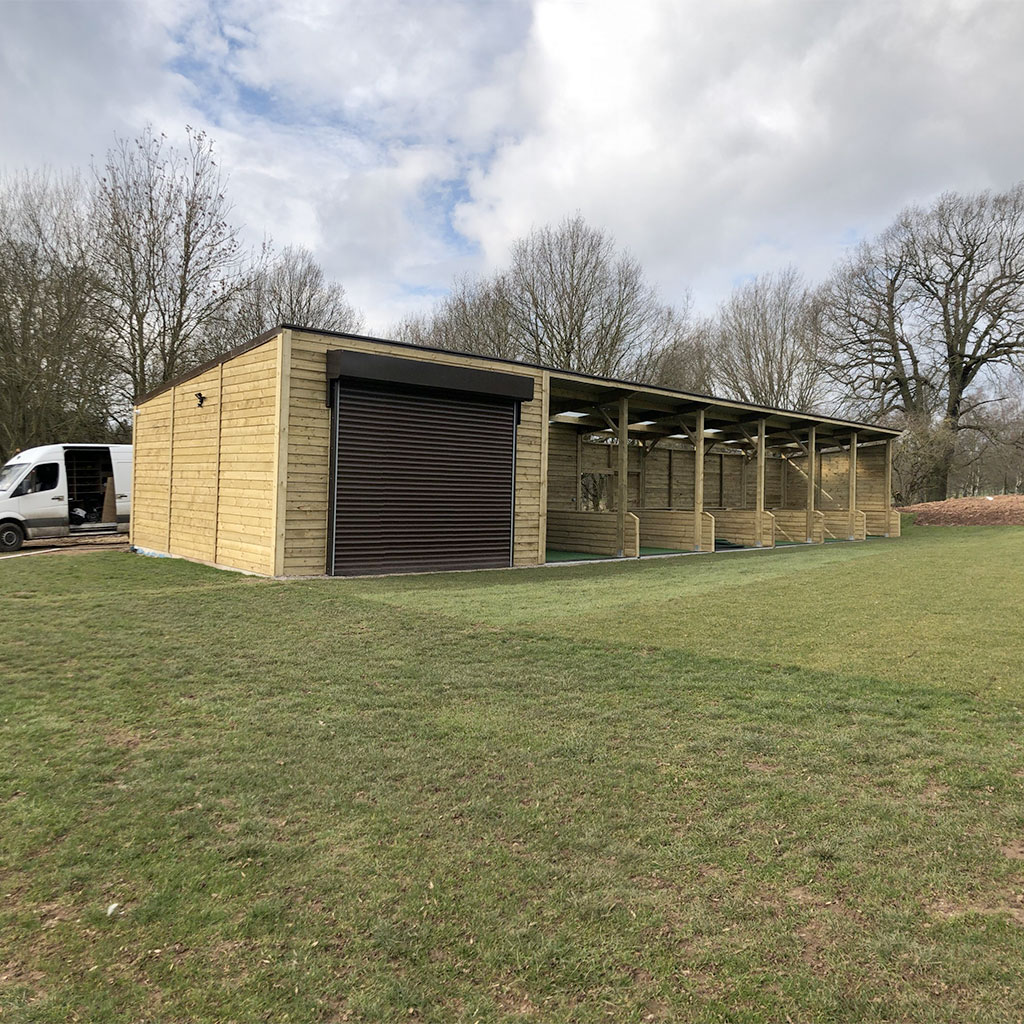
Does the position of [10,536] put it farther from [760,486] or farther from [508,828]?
[760,486]

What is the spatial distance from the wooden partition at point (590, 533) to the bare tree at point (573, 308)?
10234 mm

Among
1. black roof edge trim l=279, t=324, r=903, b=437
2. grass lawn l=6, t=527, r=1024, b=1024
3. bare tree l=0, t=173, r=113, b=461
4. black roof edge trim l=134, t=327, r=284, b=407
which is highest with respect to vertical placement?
bare tree l=0, t=173, r=113, b=461

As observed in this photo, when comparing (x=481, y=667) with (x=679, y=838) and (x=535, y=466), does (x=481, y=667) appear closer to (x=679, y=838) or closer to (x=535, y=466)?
(x=679, y=838)

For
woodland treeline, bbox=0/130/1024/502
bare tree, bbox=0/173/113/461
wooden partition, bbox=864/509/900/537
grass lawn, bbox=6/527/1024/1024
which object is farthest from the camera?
wooden partition, bbox=864/509/900/537

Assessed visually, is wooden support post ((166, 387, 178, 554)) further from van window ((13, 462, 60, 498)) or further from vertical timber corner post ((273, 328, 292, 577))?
vertical timber corner post ((273, 328, 292, 577))

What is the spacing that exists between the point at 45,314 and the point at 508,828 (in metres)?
22.7

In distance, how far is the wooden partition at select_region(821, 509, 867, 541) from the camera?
2209 cm

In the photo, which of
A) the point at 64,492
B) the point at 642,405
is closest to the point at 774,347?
the point at 642,405

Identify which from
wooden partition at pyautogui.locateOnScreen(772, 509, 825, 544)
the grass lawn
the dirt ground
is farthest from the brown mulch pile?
the dirt ground

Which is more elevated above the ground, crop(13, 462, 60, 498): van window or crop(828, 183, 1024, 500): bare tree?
crop(828, 183, 1024, 500): bare tree

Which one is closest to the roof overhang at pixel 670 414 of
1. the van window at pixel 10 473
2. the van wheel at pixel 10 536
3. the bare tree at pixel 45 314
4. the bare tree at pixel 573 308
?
the bare tree at pixel 573 308

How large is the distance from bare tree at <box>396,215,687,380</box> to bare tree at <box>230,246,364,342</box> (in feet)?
19.5

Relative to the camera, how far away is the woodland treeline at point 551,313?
2009cm

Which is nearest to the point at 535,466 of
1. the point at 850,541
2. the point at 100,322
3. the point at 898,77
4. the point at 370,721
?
the point at 370,721
